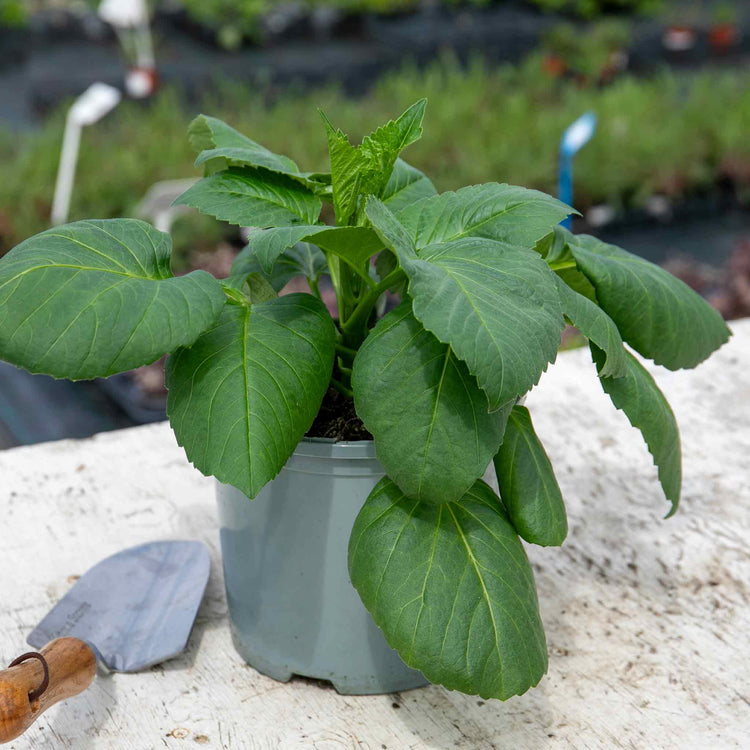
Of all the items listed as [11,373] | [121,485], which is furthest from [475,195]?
[11,373]

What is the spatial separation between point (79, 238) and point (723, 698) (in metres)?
0.70

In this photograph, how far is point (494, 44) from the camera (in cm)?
469

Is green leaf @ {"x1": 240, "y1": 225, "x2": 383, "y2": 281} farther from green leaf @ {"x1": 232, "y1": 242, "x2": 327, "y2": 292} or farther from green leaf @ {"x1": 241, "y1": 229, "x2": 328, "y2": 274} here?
green leaf @ {"x1": 232, "y1": 242, "x2": 327, "y2": 292}

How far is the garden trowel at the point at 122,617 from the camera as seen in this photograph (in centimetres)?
81

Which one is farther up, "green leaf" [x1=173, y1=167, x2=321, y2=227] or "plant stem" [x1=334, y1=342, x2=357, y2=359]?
"green leaf" [x1=173, y1=167, x2=321, y2=227]

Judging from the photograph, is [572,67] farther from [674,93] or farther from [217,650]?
[217,650]

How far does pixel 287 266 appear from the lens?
971mm

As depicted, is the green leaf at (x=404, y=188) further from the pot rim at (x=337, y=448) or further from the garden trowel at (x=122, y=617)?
the garden trowel at (x=122, y=617)

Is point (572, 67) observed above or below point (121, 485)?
below

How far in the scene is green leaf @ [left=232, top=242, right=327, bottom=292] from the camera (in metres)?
0.95

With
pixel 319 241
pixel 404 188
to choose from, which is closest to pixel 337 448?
pixel 319 241

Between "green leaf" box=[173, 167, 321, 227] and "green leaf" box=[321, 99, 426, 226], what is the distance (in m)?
0.04

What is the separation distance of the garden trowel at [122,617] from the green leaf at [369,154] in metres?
0.45

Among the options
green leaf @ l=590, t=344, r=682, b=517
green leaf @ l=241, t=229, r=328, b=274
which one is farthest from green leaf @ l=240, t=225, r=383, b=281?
green leaf @ l=590, t=344, r=682, b=517
